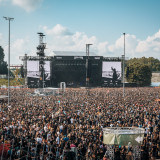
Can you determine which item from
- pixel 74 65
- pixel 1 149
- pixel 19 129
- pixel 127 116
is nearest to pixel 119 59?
pixel 74 65

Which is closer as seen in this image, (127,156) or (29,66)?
(127,156)

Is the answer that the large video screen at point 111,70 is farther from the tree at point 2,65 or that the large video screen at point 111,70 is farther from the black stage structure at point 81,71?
the tree at point 2,65

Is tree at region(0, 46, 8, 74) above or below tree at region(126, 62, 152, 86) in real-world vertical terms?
above

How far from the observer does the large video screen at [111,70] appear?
66.8 meters

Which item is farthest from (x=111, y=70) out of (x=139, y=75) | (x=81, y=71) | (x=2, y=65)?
(x=2, y=65)

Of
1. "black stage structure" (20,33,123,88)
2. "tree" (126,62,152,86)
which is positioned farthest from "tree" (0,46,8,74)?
"tree" (126,62,152,86)

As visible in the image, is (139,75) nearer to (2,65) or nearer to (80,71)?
(80,71)

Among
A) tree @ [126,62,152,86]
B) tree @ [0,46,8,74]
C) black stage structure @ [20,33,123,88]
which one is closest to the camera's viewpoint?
black stage structure @ [20,33,123,88]

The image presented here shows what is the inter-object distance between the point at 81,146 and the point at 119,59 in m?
55.7

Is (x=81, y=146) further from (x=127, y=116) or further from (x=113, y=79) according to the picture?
(x=113, y=79)

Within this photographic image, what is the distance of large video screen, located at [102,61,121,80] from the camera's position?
66750mm

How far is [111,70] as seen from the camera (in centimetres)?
6706

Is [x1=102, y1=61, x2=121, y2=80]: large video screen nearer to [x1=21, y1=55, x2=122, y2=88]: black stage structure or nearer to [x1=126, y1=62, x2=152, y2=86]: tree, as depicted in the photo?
[x1=21, y1=55, x2=122, y2=88]: black stage structure

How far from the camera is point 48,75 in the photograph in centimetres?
6419
